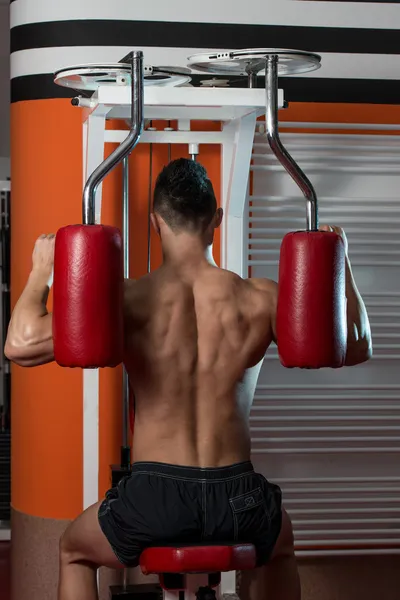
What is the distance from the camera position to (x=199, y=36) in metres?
3.98

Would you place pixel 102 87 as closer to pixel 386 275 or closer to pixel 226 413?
pixel 226 413

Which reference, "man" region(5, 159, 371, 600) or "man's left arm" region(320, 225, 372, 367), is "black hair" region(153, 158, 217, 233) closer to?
"man" region(5, 159, 371, 600)

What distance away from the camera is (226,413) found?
9.09 feet

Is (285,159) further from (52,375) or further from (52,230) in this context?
(52,375)

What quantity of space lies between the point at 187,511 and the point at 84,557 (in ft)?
1.23

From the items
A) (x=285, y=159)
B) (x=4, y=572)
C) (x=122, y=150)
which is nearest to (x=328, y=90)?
(x=285, y=159)

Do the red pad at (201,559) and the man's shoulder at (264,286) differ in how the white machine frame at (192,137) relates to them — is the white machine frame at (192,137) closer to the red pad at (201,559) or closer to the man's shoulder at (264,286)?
the man's shoulder at (264,286)

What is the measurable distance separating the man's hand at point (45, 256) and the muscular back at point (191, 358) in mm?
246

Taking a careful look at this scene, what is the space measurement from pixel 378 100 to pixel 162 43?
0.90m

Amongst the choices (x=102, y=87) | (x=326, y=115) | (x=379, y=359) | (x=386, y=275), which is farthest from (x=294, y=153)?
(x=102, y=87)

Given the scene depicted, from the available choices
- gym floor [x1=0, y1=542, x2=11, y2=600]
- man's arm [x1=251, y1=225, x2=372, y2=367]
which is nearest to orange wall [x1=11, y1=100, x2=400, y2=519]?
gym floor [x1=0, y1=542, x2=11, y2=600]

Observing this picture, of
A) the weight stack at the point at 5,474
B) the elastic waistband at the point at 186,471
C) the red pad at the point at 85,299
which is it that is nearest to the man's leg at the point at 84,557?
the elastic waistband at the point at 186,471

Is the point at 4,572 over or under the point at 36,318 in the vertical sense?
under

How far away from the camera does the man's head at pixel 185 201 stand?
2.77m
